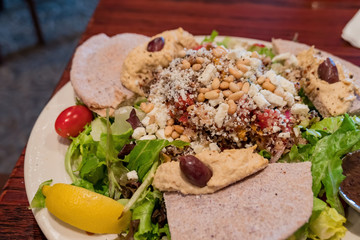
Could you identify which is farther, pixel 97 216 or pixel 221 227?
pixel 97 216

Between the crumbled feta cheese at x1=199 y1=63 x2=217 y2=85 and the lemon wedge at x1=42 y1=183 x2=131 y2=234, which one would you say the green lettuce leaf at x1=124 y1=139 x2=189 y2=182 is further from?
the crumbled feta cheese at x1=199 y1=63 x2=217 y2=85

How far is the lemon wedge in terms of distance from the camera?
1997 mm

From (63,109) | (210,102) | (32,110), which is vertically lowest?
(32,110)

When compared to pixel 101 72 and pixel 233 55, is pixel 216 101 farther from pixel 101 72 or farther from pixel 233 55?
pixel 101 72

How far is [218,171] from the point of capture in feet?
6.49

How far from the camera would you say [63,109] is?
2904mm

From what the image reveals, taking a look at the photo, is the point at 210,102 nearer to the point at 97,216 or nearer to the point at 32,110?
the point at 97,216

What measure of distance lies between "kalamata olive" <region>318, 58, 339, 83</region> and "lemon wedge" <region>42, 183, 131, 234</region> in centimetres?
179

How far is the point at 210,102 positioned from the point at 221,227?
2.82 feet

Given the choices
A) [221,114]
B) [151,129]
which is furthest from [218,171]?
[151,129]

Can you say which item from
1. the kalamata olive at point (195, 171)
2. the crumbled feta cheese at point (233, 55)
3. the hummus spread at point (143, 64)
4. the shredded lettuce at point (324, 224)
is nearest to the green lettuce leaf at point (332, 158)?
the shredded lettuce at point (324, 224)

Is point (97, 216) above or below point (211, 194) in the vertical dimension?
below

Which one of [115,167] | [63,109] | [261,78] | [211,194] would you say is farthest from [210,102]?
[63,109]

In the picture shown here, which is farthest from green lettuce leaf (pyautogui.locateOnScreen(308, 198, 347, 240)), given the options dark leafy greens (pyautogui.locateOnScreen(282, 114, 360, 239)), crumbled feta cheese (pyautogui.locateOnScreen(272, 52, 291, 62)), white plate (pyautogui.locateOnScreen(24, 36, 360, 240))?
crumbled feta cheese (pyautogui.locateOnScreen(272, 52, 291, 62))
